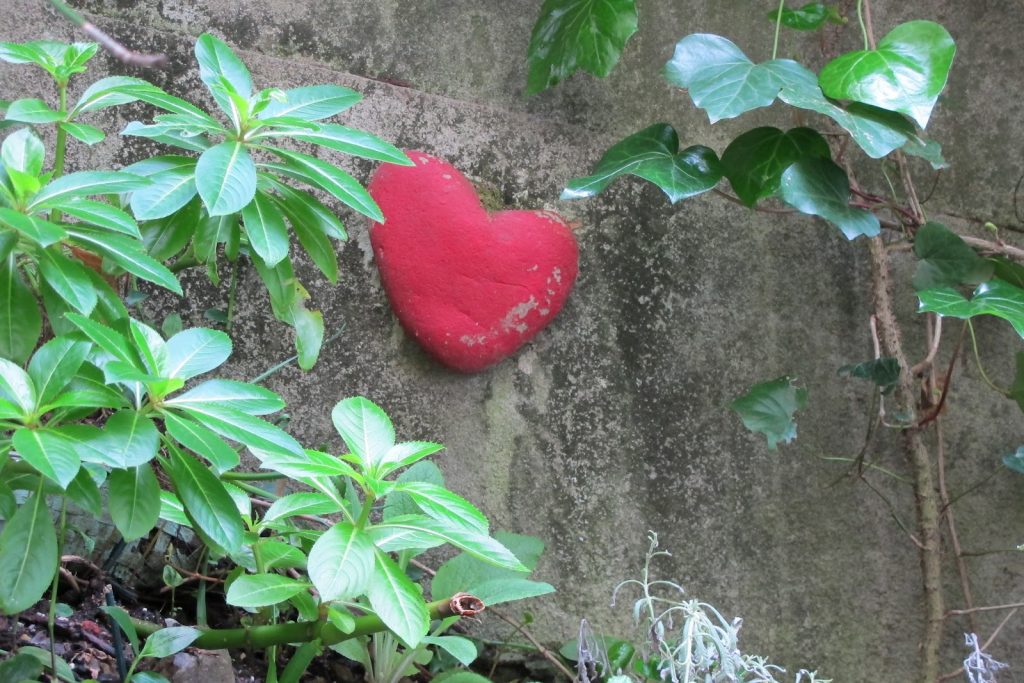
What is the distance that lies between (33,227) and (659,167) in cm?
82

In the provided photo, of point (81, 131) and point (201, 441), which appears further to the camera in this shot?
point (81, 131)

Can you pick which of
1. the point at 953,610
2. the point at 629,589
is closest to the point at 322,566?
the point at 629,589

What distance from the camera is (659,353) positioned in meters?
1.54

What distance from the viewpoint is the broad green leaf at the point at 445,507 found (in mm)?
797

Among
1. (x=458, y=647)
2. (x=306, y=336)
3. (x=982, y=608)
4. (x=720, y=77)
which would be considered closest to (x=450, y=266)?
(x=306, y=336)

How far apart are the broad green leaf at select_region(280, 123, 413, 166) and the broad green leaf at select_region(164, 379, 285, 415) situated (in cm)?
27

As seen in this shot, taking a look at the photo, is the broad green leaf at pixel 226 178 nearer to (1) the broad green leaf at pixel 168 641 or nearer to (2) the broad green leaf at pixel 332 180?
(2) the broad green leaf at pixel 332 180

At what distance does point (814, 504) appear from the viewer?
1535 mm

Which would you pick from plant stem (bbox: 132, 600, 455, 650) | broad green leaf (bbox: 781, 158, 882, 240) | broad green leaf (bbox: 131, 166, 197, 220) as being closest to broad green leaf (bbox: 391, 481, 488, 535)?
plant stem (bbox: 132, 600, 455, 650)

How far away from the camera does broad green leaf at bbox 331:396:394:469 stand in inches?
33.6

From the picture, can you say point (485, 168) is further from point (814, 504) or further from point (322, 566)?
point (322, 566)

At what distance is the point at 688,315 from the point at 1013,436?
56 centimetres

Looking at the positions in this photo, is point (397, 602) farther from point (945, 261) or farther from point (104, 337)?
point (945, 261)

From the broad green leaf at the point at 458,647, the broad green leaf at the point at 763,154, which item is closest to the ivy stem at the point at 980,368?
the broad green leaf at the point at 763,154
